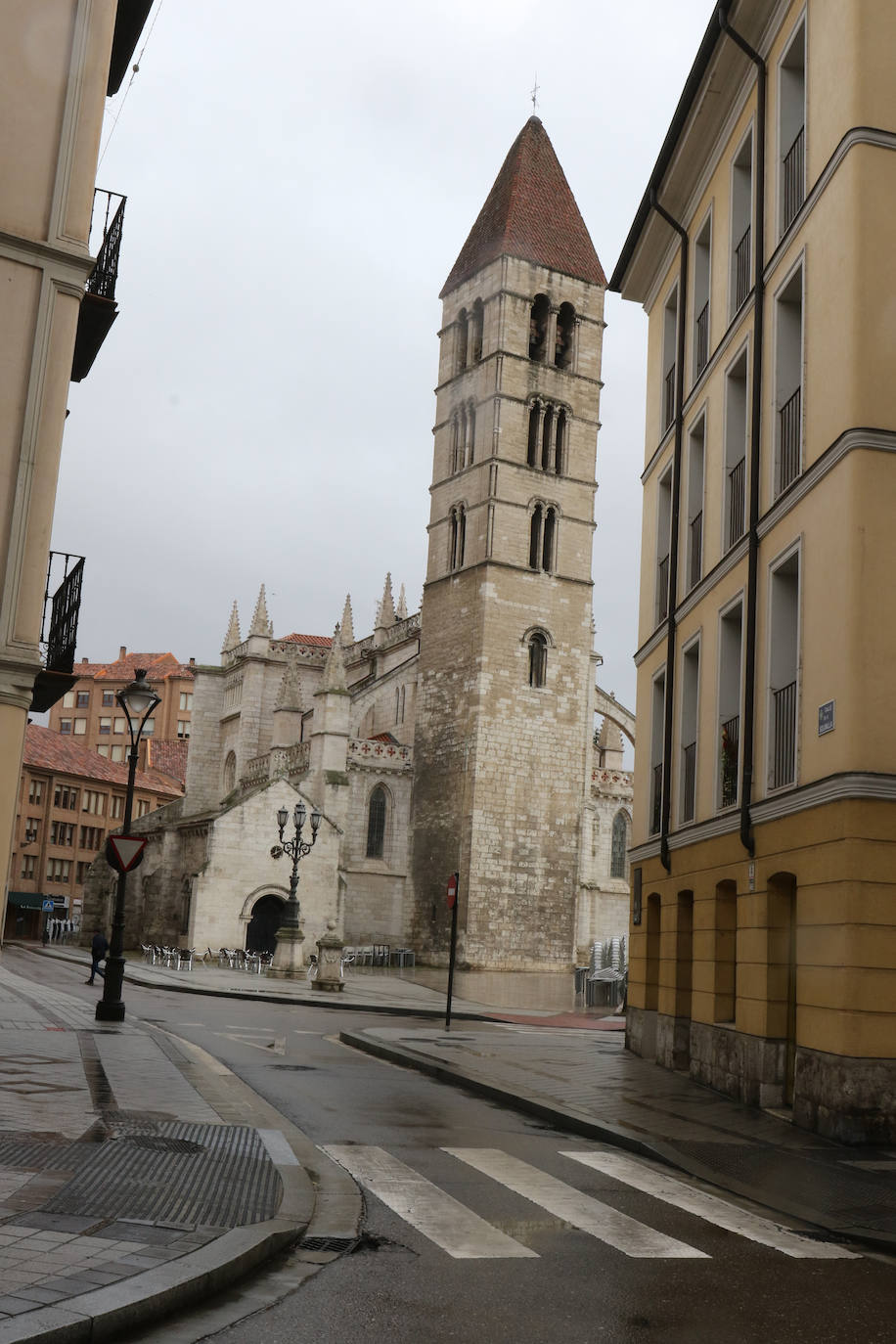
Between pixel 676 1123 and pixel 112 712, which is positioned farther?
pixel 112 712

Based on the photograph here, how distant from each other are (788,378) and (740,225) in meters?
3.26

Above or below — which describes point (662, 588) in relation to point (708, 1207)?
above

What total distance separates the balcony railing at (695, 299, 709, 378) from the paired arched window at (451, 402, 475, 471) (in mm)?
35933

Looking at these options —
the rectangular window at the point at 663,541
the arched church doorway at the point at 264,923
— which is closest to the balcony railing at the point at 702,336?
the rectangular window at the point at 663,541

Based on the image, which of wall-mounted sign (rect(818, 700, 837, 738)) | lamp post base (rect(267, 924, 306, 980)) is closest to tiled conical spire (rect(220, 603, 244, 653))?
lamp post base (rect(267, 924, 306, 980))

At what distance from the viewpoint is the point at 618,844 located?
191ft

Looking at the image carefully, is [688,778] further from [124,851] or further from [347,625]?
[347,625]

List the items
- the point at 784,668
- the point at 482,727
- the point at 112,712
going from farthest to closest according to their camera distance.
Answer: the point at 112,712 → the point at 482,727 → the point at 784,668

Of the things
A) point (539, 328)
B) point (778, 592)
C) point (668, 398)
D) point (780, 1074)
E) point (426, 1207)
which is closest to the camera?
point (426, 1207)

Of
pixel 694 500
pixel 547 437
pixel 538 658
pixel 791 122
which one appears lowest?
pixel 694 500

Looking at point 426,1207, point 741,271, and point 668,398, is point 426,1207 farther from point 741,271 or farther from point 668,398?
point 668,398

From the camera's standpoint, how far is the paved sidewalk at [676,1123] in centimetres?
823

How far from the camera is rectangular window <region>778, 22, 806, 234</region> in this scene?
46.8 feet

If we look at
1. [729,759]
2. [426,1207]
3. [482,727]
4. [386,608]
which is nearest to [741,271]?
[729,759]
